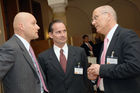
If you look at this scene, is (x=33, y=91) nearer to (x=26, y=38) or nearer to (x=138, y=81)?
(x=26, y=38)

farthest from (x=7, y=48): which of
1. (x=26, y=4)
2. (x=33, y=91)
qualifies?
(x=26, y=4)

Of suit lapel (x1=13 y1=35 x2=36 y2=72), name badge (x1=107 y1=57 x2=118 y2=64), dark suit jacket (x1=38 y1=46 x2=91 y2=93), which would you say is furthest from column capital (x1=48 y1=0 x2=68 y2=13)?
name badge (x1=107 y1=57 x2=118 y2=64)

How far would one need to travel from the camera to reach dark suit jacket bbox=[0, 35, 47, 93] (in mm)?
1357

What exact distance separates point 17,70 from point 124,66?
946 mm

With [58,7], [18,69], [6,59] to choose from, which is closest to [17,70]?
[18,69]

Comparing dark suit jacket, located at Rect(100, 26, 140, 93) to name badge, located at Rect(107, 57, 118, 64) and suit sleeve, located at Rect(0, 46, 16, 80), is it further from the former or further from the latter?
suit sleeve, located at Rect(0, 46, 16, 80)

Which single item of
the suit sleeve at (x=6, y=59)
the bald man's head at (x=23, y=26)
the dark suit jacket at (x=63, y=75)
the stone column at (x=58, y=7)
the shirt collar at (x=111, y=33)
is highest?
the stone column at (x=58, y=7)

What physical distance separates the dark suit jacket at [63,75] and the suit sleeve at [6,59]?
0.74 m

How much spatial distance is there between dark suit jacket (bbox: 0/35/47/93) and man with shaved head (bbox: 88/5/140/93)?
0.60 meters

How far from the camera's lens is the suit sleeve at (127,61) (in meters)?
1.28

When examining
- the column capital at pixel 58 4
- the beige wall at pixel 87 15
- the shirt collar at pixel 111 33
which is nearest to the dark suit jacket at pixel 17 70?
the shirt collar at pixel 111 33

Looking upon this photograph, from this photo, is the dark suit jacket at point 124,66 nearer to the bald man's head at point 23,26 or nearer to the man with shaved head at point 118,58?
the man with shaved head at point 118,58

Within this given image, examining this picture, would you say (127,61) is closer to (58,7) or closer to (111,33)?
(111,33)

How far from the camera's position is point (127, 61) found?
1300 millimetres
